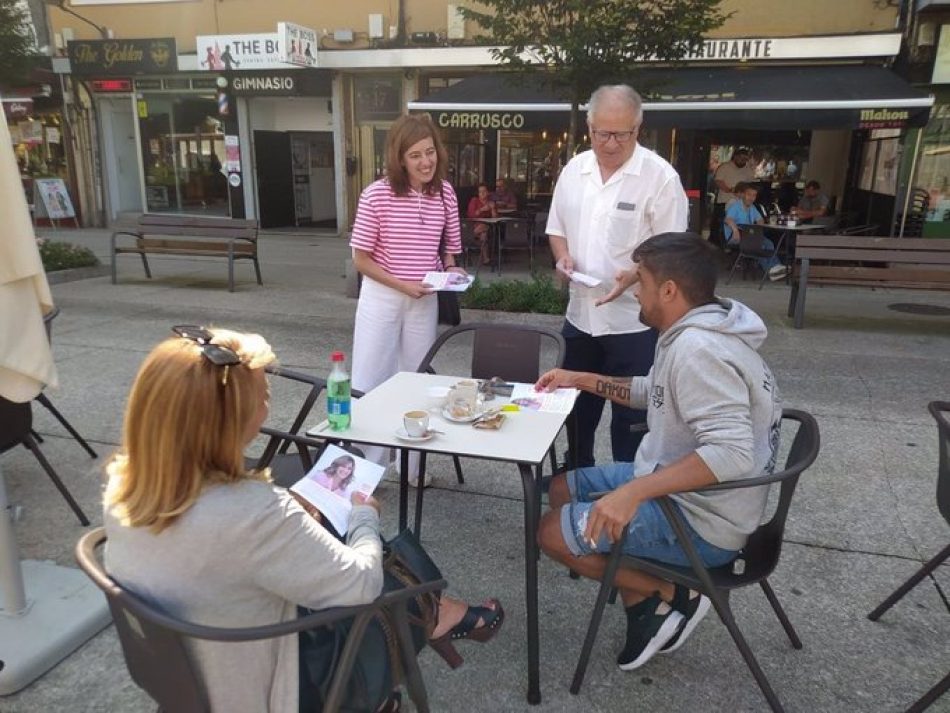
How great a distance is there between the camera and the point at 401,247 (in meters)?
3.39

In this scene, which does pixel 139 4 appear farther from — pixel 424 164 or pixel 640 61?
pixel 424 164

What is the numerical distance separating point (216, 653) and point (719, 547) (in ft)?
4.64

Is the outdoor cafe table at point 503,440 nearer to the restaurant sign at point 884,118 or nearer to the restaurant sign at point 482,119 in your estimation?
the restaurant sign at point 482,119

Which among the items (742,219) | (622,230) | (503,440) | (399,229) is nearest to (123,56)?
(742,219)

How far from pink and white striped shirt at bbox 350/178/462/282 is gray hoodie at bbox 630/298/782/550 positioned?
61.3 inches

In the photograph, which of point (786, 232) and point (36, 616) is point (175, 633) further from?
point (786, 232)

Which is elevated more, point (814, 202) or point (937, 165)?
point (937, 165)

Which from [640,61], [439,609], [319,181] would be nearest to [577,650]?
[439,609]

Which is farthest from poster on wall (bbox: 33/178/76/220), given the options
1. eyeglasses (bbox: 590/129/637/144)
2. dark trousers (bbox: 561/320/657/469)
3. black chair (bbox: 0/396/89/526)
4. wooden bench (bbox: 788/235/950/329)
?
eyeglasses (bbox: 590/129/637/144)

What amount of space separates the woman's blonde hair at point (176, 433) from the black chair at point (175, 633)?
142 mm

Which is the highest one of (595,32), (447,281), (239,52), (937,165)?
(239,52)

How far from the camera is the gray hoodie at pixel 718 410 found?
190 cm

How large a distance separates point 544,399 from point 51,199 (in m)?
15.6

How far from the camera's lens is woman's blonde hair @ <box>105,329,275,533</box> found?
4.41 feet
